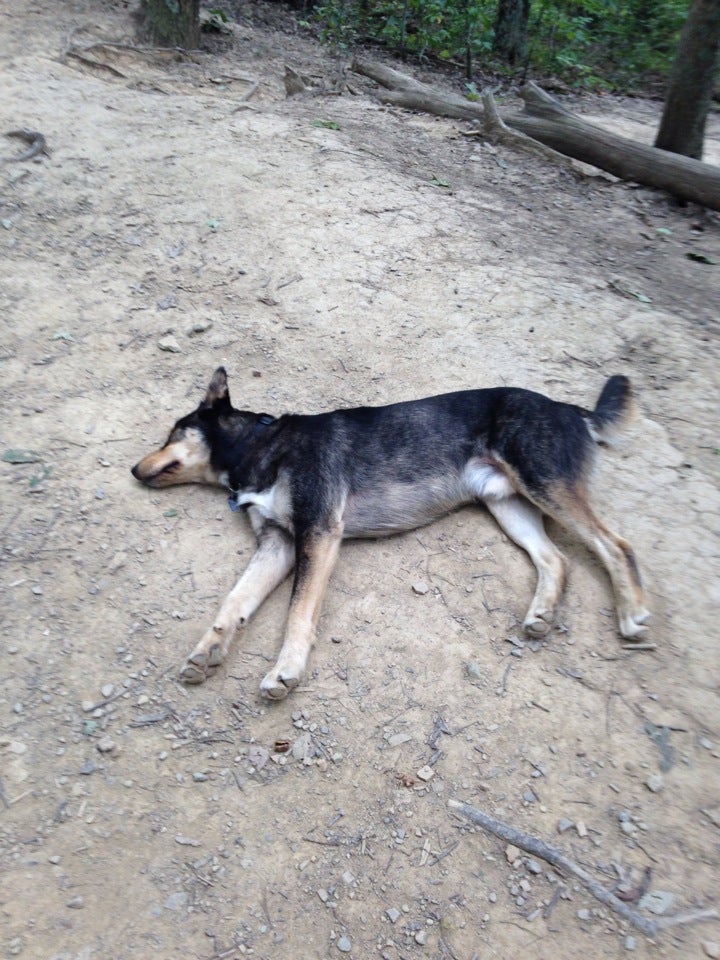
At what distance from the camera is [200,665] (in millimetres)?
3709

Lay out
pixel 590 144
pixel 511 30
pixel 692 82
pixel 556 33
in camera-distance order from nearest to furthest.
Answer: pixel 692 82, pixel 590 144, pixel 511 30, pixel 556 33

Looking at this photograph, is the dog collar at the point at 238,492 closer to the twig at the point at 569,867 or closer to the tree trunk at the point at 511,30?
the twig at the point at 569,867

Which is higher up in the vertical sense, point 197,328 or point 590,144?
point 590,144

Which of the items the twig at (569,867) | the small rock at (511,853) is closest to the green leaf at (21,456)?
the twig at (569,867)

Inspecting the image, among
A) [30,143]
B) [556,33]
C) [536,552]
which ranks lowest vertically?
[536,552]

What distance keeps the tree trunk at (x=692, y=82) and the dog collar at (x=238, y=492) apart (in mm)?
7220

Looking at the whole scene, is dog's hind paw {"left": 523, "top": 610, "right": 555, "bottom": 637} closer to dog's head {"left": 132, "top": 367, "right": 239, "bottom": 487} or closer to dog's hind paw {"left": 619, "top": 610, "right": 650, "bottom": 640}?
dog's hind paw {"left": 619, "top": 610, "right": 650, "bottom": 640}

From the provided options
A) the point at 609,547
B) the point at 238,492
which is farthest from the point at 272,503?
the point at 609,547

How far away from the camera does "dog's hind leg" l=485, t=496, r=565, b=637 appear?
12.9 ft

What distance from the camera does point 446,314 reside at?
20.8ft

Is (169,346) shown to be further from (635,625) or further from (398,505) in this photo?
(635,625)

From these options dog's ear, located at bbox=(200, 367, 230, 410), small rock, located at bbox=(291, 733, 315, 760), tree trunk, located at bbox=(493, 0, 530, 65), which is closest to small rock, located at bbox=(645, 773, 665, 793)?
small rock, located at bbox=(291, 733, 315, 760)

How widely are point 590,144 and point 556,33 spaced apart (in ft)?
25.5

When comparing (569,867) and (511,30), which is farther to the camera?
(511,30)
